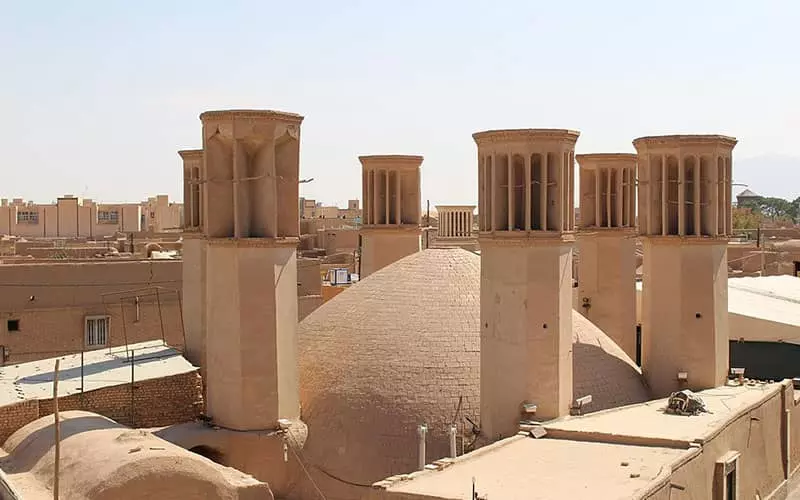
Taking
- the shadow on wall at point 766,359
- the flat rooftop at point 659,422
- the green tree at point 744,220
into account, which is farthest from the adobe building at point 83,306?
the green tree at point 744,220

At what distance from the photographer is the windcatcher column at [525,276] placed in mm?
15266

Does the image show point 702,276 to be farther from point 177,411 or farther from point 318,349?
point 177,411

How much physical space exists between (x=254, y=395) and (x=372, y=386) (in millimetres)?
2098

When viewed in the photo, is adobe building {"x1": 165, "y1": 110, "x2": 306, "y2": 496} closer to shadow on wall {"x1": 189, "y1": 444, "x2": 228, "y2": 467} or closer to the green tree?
shadow on wall {"x1": 189, "y1": 444, "x2": 228, "y2": 467}

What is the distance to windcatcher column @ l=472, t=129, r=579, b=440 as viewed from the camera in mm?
15266

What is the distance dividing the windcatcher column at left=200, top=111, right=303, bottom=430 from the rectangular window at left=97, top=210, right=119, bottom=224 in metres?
43.2

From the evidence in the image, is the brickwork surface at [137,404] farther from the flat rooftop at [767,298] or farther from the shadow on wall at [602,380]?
the flat rooftop at [767,298]

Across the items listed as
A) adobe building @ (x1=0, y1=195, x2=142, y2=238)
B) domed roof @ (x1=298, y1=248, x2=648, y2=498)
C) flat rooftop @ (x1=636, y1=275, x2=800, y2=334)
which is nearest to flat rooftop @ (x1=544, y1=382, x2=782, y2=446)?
domed roof @ (x1=298, y1=248, x2=648, y2=498)

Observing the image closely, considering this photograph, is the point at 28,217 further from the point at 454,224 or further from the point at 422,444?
the point at 422,444

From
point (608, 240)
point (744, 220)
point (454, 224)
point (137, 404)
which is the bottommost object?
point (137, 404)

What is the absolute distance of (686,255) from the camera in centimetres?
1775

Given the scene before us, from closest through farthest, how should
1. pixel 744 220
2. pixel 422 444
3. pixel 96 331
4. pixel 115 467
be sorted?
pixel 115 467 → pixel 422 444 → pixel 96 331 → pixel 744 220

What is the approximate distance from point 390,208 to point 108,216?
39.6 metres

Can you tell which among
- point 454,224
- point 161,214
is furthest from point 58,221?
point 454,224
